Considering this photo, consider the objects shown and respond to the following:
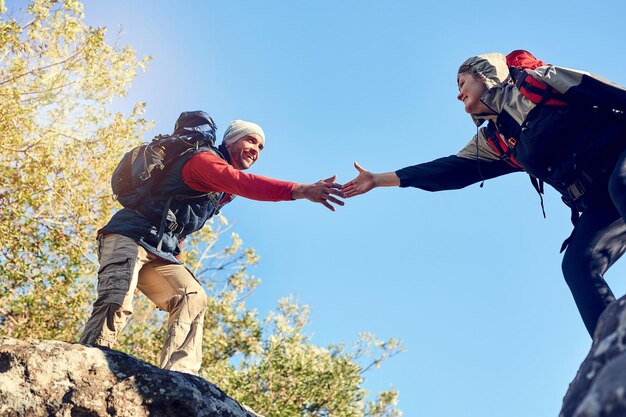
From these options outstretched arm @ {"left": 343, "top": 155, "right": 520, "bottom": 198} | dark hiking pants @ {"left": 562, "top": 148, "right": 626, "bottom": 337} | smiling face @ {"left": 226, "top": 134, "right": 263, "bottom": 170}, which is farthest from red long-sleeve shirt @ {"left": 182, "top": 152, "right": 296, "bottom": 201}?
dark hiking pants @ {"left": 562, "top": 148, "right": 626, "bottom": 337}

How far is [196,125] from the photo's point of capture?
6477 mm

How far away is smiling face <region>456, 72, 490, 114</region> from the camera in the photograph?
5.14 m

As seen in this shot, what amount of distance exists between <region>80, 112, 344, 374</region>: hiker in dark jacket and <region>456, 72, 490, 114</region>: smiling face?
4.76ft

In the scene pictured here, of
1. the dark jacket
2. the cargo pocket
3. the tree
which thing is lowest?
the cargo pocket

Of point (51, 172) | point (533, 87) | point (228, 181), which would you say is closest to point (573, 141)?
point (533, 87)

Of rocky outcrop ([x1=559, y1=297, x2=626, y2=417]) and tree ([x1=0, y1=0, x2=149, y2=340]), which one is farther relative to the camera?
tree ([x1=0, y1=0, x2=149, y2=340])

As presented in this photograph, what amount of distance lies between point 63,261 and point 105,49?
5004mm

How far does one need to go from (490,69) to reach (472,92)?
22 centimetres

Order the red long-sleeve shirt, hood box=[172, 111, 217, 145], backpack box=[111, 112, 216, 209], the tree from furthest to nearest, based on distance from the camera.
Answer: the tree
hood box=[172, 111, 217, 145]
backpack box=[111, 112, 216, 209]
the red long-sleeve shirt

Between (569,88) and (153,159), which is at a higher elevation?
(153,159)

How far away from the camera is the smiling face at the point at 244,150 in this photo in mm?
6673

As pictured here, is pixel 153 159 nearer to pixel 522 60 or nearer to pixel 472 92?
pixel 472 92

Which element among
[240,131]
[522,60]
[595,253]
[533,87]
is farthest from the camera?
Result: [240,131]

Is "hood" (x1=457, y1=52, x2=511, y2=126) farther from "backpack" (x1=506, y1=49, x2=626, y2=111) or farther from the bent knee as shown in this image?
the bent knee
